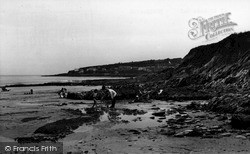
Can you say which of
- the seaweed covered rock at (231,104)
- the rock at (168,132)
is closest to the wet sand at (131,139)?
the rock at (168,132)

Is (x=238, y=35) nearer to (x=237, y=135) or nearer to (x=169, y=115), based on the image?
(x=169, y=115)

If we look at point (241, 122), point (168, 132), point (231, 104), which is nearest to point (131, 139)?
point (168, 132)

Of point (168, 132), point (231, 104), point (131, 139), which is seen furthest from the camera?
point (231, 104)

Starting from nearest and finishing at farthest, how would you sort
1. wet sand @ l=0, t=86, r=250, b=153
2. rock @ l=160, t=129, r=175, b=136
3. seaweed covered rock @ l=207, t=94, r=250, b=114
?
wet sand @ l=0, t=86, r=250, b=153, rock @ l=160, t=129, r=175, b=136, seaweed covered rock @ l=207, t=94, r=250, b=114

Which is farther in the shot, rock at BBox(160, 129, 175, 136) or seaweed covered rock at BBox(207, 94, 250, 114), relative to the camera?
seaweed covered rock at BBox(207, 94, 250, 114)

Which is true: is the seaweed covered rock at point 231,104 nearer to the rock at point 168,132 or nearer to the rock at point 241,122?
the rock at point 241,122

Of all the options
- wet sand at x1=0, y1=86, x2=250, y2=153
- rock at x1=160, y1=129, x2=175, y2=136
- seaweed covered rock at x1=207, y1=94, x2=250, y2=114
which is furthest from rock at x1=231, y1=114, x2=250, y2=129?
seaweed covered rock at x1=207, y1=94, x2=250, y2=114

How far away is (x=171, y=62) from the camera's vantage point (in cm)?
19700

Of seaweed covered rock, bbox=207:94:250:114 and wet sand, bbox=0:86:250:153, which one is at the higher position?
seaweed covered rock, bbox=207:94:250:114

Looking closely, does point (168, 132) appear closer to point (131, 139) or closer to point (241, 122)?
point (131, 139)

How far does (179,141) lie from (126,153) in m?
2.50

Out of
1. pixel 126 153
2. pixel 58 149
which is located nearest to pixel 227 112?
pixel 126 153

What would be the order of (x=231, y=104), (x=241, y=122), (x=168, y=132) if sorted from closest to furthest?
(x=168, y=132)
(x=241, y=122)
(x=231, y=104)

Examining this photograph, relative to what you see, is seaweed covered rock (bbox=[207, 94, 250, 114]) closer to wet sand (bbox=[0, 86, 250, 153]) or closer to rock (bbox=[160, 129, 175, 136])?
wet sand (bbox=[0, 86, 250, 153])
